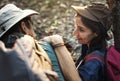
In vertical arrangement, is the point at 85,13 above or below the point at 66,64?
above

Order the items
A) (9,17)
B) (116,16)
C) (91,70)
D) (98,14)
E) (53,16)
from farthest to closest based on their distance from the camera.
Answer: (53,16) → (116,16) → (98,14) → (91,70) → (9,17)

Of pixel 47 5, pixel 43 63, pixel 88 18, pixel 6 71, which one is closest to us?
pixel 6 71

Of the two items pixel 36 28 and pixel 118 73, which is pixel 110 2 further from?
pixel 36 28

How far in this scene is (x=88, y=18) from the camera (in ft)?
13.9

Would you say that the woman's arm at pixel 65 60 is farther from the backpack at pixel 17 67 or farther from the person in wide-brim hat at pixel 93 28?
the backpack at pixel 17 67

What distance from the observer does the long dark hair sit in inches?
167

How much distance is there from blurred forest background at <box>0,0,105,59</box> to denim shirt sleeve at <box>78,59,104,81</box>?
525 centimetres

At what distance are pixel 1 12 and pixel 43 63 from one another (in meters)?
0.75

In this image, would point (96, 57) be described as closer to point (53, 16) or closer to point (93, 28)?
point (93, 28)

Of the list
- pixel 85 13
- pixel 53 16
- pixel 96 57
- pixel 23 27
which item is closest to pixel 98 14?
pixel 85 13

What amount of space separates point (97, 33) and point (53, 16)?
276 inches

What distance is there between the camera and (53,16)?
11.2m

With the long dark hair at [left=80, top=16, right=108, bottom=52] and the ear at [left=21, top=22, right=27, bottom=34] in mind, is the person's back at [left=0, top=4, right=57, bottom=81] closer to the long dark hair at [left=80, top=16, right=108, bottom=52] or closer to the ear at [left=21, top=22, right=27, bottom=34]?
the ear at [left=21, top=22, right=27, bottom=34]

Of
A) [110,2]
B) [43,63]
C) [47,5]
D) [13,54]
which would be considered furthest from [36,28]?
[13,54]
